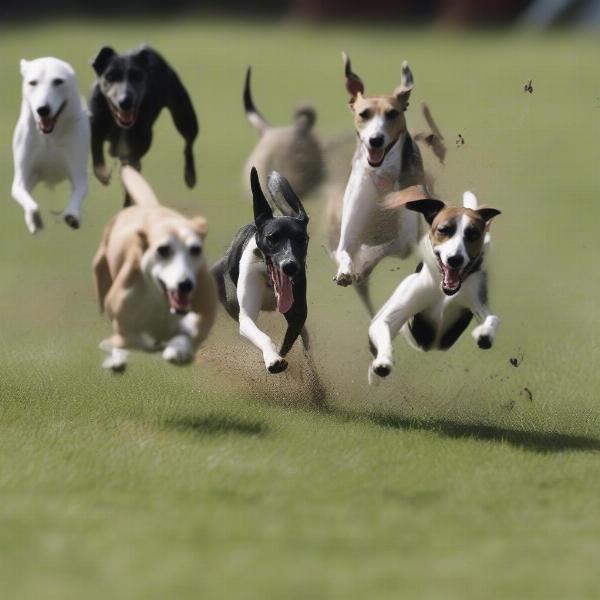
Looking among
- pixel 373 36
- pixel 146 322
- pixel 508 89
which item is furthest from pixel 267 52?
pixel 146 322

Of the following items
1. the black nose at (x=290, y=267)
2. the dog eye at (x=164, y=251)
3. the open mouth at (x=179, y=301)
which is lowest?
the open mouth at (x=179, y=301)

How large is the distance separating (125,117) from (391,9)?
107ft

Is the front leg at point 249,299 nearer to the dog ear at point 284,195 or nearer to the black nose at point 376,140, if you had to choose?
the dog ear at point 284,195

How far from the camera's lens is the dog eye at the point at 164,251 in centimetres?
596

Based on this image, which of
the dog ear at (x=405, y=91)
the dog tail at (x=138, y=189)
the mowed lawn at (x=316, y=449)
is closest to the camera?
the mowed lawn at (x=316, y=449)

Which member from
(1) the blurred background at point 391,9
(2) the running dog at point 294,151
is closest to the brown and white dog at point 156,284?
(2) the running dog at point 294,151

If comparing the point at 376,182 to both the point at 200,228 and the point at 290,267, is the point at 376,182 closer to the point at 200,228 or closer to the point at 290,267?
the point at 290,267

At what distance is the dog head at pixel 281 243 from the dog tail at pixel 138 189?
0.50 metres

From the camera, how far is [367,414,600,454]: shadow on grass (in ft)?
27.6

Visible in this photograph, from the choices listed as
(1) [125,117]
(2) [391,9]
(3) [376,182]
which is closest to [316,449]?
(3) [376,182]

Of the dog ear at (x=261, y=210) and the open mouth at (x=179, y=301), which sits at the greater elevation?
the dog ear at (x=261, y=210)

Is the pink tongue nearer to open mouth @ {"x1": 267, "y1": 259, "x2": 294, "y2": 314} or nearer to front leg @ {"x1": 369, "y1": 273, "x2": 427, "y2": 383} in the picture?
open mouth @ {"x1": 267, "y1": 259, "x2": 294, "y2": 314}

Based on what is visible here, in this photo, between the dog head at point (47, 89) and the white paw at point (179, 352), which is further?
the dog head at point (47, 89)

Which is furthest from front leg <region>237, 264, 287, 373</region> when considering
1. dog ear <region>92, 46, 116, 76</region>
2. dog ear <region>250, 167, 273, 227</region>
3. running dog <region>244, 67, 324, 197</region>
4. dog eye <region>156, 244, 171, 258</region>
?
dog eye <region>156, 244, 171, 258</region>
